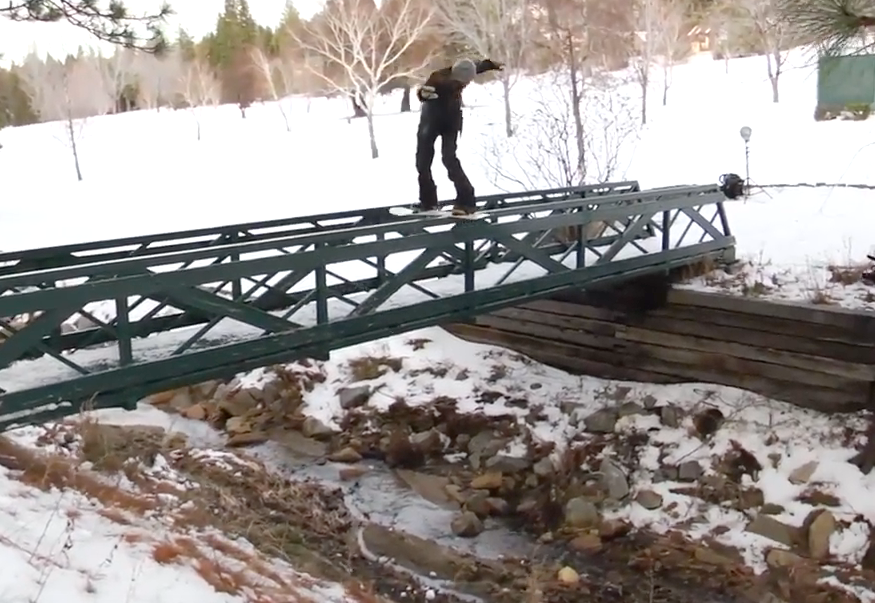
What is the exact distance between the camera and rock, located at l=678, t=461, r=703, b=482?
8.65m

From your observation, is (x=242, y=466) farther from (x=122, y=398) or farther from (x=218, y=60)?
(x=218, y=60)

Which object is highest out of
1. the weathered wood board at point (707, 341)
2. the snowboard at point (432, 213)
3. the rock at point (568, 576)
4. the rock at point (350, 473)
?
the snowboard at point (432, 213)

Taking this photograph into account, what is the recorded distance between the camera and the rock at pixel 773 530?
775cm

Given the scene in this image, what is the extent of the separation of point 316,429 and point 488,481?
241 cm

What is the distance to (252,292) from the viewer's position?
7.31 meters

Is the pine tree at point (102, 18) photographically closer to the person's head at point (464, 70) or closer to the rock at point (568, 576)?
the person's head at point (464, 70)

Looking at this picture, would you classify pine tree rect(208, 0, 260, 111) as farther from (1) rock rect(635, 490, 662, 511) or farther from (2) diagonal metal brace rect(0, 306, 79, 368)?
(2) diagonal metal brace rect(0, 306, 79, 368)

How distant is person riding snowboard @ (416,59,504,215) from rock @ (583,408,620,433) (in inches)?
125

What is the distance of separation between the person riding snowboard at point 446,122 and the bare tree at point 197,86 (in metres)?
26.6

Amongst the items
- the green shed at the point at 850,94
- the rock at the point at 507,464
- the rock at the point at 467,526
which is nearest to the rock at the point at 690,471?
the rock at the point at 507,464

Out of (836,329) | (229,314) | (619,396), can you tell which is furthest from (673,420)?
(229,314)

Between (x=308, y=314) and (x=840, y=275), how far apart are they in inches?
259

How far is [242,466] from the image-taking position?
9.25 metres

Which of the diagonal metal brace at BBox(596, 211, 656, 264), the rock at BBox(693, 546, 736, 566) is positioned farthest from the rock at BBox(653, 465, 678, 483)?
the diagonal metal brace at BBox(596, 211, 656, 264)
